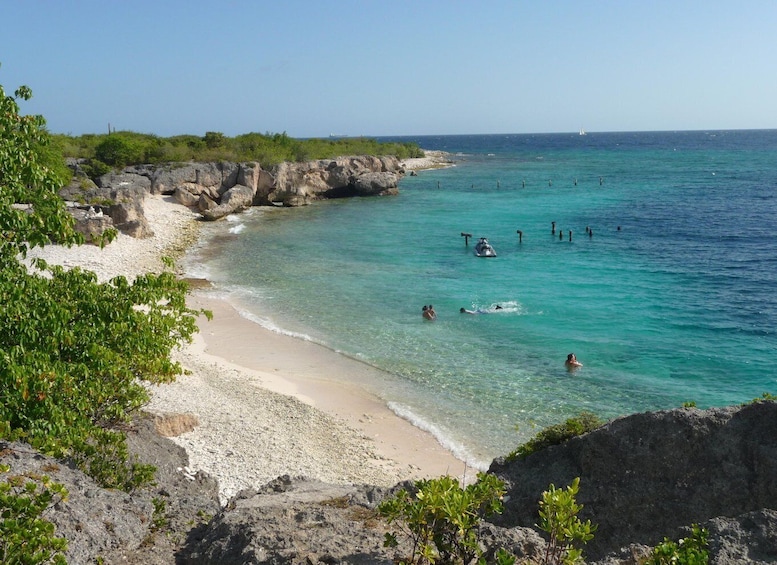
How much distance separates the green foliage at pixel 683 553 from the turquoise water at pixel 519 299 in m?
12.3

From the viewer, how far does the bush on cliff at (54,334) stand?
8.97 meters

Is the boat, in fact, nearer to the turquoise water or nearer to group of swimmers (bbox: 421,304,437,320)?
the turquoise water

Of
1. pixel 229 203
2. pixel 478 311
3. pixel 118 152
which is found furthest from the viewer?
pixel 118 152

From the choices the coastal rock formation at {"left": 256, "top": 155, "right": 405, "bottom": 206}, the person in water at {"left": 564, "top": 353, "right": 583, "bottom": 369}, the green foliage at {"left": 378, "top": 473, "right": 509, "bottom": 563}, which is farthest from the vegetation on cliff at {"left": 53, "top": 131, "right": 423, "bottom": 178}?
the green foliage at {"left": 378, "top": 473, "right": 509, "bottom": 563}

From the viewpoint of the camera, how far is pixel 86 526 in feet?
24.7

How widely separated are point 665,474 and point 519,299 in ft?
85.9

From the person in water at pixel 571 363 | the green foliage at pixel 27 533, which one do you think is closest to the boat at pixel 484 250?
the person in water at pixel 571 363

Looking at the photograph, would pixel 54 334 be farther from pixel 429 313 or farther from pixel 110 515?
pixel 429 313

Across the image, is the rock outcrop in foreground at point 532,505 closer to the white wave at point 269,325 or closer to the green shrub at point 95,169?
the white wave at point 269,325

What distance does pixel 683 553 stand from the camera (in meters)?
5.42

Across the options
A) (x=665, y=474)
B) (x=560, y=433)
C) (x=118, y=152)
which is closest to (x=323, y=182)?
(x=118, y=152)

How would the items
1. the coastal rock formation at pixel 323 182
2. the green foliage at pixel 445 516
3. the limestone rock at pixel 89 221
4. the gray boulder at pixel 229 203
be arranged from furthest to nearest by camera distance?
the coastal rock formation at pixel 323 182, the gray boulder at pixel 229 203, the limestone rock at pixel 89 221, the green foliage at pixel 445 516

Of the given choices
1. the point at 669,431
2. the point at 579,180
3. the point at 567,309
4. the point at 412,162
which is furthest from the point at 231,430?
the point at 412,162

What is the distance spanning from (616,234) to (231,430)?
139 feet
